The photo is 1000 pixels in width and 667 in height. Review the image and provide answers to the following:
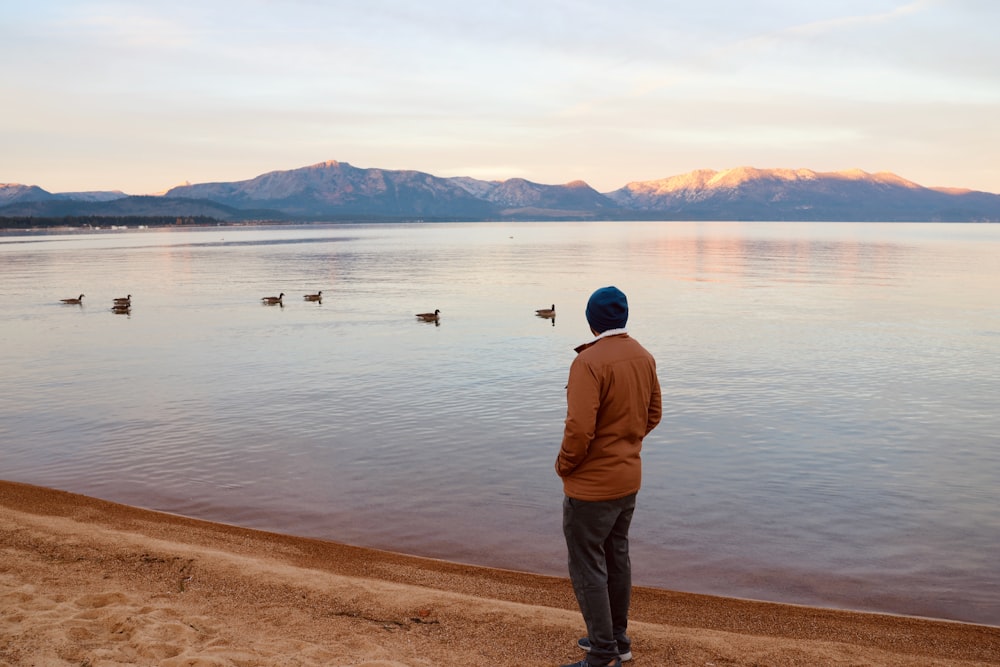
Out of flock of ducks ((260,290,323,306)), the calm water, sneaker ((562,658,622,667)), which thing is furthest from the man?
flock of ducks ((260,290,323,306))

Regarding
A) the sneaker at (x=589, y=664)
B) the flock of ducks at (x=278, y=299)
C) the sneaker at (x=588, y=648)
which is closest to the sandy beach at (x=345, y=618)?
the sneaker at (x=588, y=648)

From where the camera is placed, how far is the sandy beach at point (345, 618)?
7.11 m

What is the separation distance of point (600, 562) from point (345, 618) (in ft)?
10.0

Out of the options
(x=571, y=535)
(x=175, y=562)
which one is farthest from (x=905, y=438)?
(x=175, y=562)

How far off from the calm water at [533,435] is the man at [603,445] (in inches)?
173

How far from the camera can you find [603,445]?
20.4 ft

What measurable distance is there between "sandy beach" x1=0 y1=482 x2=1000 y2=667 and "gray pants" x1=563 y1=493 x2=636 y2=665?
0.67m

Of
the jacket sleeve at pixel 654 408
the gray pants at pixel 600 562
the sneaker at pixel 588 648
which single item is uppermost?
the jacket sleeve at pixel 654 408

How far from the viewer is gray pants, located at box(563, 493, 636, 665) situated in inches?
249

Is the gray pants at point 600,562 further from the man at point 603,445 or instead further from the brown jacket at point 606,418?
the brown jacket at point 606,418

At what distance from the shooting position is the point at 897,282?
200ft

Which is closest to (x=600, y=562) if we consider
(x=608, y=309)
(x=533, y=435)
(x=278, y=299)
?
(x=608, y=309)

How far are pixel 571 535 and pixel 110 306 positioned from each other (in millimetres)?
48863

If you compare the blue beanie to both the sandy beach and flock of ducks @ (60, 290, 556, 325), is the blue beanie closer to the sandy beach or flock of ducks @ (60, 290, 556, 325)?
the sandy beach
